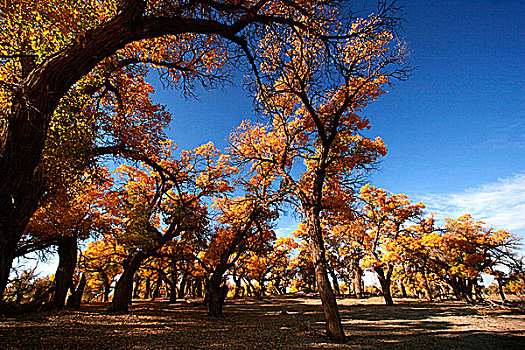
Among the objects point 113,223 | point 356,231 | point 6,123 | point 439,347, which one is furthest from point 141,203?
point 356,231

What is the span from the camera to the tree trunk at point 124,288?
11.6m

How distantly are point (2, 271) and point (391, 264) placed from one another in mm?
21995

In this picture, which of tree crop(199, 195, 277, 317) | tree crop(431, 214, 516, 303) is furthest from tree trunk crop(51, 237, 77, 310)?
tree crop(431, 214, 516, 303)

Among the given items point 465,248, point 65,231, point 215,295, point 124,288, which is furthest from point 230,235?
point 465,248

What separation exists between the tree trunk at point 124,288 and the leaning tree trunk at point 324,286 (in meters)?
9.83

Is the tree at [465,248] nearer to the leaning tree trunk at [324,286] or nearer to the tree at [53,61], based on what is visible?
the leaning tree trunk at [324,286]

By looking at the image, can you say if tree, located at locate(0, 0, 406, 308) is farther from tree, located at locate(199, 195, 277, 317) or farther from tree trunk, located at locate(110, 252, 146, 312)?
tree trunk, located at locate(110, 252, 146, 312)

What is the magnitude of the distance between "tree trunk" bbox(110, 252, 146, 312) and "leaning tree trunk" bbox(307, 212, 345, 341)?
9.83 meters

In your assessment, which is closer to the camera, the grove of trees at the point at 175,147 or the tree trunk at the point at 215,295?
the grove of trees at the point at 175,147

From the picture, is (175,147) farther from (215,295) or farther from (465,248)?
(465,248)

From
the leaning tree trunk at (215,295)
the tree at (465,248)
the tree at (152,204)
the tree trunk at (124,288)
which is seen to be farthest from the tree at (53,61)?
the tree at (465,248)

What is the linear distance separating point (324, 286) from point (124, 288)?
430 inches

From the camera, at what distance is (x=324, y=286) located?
655 centimetres

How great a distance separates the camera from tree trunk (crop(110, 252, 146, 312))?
38.1 feet
